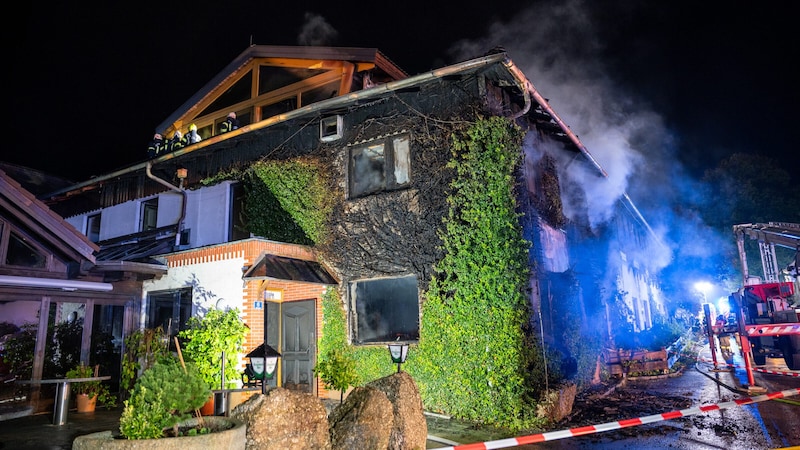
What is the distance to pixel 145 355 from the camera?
8.65 meters

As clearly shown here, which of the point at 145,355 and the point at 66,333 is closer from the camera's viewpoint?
the point at 145,355

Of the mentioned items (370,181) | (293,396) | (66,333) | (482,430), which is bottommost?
(482,430)

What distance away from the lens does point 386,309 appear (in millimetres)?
9742

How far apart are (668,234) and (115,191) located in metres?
27.7

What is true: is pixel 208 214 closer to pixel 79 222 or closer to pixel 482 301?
pixel 79 222

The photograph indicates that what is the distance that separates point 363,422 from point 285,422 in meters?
0.85

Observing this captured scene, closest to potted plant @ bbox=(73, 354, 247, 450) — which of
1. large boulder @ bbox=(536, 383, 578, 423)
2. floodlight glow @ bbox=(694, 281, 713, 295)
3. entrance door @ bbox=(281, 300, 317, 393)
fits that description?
large boulder @ bbox=(536, 383, 578, 423)

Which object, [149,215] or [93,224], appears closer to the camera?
[149,215]

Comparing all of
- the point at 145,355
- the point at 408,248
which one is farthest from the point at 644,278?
the point at 145,355

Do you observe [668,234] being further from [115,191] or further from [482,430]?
[115,191]

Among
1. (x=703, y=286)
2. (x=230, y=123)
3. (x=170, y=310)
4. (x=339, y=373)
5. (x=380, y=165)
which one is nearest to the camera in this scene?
(x=339, y=373)

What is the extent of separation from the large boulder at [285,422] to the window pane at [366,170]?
6251 mm

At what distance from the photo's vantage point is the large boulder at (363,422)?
485 centimetres

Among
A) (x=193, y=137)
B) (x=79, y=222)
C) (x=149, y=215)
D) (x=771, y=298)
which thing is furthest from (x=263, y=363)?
(x=79, y=222)
